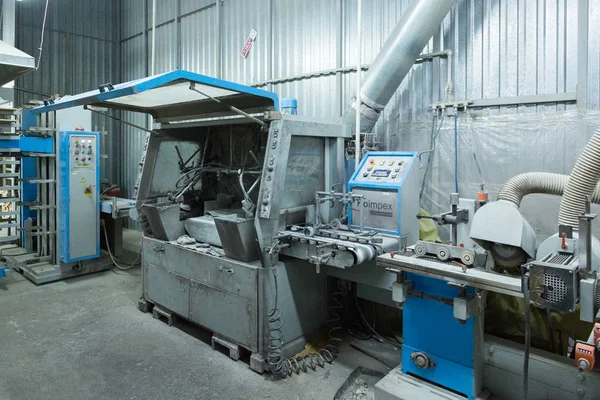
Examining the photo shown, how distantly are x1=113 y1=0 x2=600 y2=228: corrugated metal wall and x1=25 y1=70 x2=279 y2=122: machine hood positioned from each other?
1.14m

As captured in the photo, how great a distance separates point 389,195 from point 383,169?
215 millimetres

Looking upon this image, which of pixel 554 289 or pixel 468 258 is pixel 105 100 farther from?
pixel 554 289

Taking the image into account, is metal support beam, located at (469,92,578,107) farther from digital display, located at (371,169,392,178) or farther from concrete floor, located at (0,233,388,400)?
concrete floor, located at (0,233,388,400)

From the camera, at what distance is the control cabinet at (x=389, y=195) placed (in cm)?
252

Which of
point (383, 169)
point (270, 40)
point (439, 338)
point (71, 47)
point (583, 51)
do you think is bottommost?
point (439, 338)

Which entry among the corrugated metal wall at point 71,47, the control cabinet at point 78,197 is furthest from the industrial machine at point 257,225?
the corrugated metal wall at point 71,47

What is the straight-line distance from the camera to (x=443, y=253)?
1919mm

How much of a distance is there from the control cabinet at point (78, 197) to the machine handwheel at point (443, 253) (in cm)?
390

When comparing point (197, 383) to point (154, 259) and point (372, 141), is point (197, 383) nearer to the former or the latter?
point (154, 259)

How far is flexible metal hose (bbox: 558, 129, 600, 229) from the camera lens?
164cm

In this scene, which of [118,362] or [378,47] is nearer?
[118,362]

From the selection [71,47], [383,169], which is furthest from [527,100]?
[71,47]

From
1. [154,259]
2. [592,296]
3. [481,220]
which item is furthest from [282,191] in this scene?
[592,296]

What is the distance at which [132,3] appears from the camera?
647 cm
